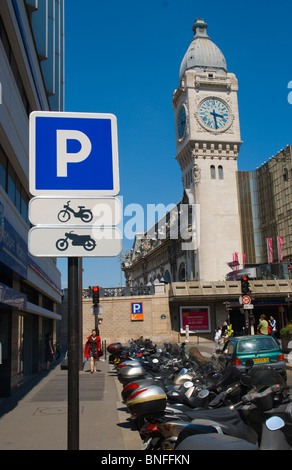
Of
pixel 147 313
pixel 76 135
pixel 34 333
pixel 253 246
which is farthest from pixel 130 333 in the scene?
pixel 76 135

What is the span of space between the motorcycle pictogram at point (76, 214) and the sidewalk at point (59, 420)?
488cm

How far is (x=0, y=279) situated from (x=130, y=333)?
28.6 metres

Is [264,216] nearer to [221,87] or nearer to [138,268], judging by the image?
[221,87]

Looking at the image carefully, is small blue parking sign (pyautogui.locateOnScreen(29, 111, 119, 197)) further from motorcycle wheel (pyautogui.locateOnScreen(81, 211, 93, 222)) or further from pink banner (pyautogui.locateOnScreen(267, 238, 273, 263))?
pink banner (pyautogui.locateOnScreen(267, 238, 273, 263))

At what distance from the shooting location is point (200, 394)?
7234mm

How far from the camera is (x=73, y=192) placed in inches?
130

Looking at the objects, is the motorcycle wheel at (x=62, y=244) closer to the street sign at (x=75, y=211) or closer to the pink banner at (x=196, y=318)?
the street sign at (x=75, y=211)

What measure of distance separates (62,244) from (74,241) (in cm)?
9

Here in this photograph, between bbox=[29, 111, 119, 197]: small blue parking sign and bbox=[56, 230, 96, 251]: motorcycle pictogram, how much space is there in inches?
12.5

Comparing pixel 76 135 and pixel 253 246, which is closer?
pixel 76 135

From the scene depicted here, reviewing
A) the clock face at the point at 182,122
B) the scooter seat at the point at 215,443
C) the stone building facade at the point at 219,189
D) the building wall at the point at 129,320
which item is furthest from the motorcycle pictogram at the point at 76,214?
the clock face at the point at 182,122

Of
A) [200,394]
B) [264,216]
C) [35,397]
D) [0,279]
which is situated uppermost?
[264,216]

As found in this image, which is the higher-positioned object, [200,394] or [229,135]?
[229,135]

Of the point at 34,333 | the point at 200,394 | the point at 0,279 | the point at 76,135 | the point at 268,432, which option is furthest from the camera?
the point at 34,333
